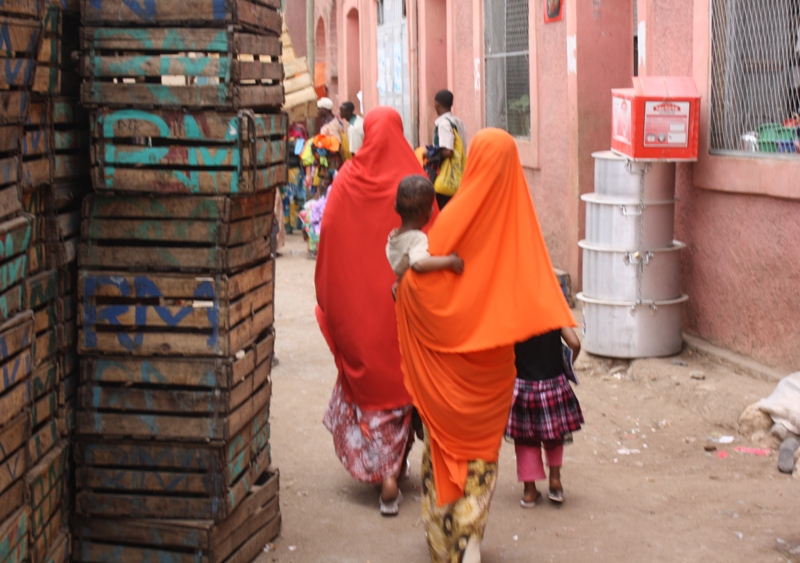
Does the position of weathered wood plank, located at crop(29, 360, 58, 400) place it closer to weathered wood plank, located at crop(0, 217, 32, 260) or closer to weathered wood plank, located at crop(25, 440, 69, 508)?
weathered wood plank, located at crop(25, 440, 69, 508)

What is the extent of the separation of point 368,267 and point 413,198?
91cm

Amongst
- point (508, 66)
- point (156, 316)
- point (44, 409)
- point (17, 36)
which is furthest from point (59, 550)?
point (508, 66)

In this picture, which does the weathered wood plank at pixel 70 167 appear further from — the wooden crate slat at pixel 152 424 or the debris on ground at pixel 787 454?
the debris on ground at pixel 787 454

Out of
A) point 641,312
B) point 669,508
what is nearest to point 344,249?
point 669,508

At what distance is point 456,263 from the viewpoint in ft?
13.4

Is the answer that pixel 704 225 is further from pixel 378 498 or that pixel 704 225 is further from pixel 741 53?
pixel 378 498

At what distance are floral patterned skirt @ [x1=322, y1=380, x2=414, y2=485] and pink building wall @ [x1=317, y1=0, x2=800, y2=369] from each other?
268 cm

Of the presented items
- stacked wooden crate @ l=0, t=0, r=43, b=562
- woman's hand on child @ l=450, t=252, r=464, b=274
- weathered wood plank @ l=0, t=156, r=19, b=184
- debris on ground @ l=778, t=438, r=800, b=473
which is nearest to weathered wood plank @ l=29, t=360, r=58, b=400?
stacked wooden crate @ l=0, t=0, r=43, b=562

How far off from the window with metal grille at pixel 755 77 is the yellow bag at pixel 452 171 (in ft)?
10.4

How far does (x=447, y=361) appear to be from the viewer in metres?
4.19

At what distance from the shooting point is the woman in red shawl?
505cm

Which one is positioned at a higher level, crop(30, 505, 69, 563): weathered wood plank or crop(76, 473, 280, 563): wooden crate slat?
crop(30, 505, 69, 563): weathered wood plank

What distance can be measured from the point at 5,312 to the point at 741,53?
527cm

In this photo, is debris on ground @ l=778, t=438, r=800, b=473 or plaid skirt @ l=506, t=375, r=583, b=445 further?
debris on ground @ l=778, t=438, r=800, b=473
